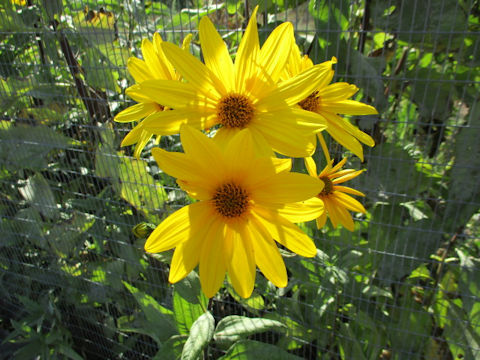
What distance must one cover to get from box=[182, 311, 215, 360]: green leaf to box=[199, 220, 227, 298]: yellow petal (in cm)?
22

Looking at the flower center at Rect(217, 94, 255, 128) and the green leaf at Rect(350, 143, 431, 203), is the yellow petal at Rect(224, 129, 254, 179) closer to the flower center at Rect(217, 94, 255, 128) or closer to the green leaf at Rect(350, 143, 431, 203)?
the flower center at Rect(217, 94, 255, 128)

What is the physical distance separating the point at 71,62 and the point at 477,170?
3.61ft

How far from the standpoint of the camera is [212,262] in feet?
1.42

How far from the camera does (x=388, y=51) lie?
1037 mm

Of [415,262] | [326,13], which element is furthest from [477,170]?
[326,13]

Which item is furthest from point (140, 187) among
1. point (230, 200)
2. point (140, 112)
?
point (230, 200)

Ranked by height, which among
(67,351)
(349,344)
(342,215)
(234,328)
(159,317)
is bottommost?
(67,351)

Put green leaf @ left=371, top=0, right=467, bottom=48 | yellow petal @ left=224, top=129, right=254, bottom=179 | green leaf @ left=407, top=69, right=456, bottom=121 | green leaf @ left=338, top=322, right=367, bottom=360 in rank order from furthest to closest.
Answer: green leaf @ left=338, top=322, right=367, bottom=360, green leaf @ left=407, top=69, right=456, bottom=121, green leaf @ left=371, top=0, right=467, bottom=48, yellow petal @ left=224, top=129, right=254, bottom=179

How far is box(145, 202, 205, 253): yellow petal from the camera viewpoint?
409 millimetres

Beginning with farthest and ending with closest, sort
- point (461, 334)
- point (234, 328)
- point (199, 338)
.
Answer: point (461, 334)
point (234, 328)
point (199, 338)

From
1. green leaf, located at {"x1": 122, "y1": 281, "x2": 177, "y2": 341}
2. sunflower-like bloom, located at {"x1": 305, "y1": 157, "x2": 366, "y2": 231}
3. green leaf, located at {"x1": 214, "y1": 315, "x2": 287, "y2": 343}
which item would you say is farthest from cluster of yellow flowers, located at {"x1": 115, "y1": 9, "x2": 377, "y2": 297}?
green leaf, located at {"x1": 122, "y1": 281, "x2": 177, "y2": 341}

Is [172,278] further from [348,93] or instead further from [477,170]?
[477,170]

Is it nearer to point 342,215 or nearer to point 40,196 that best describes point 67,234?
point 40,196

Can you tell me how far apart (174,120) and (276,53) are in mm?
135
